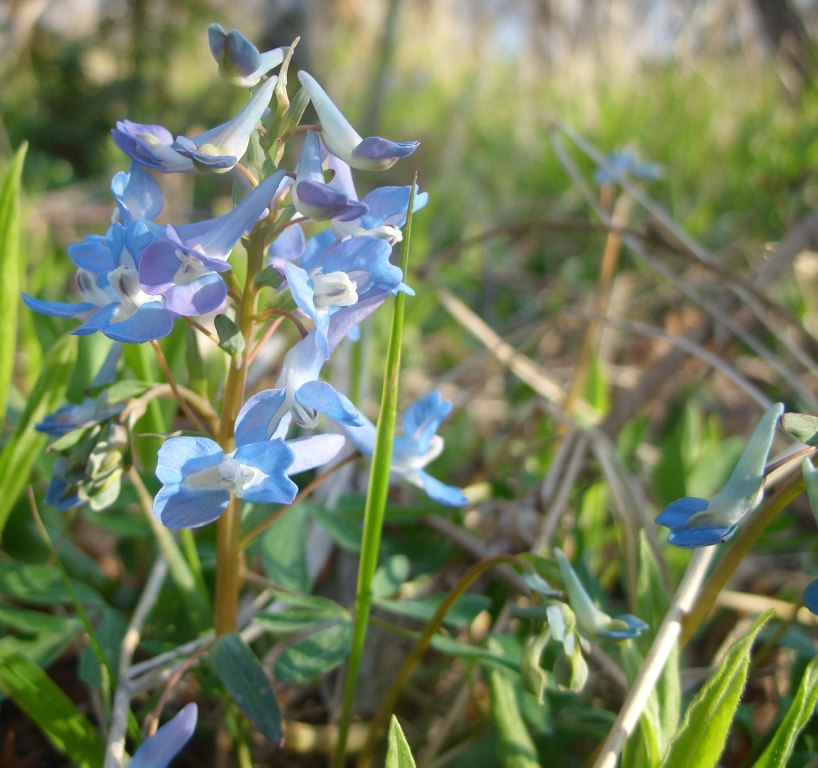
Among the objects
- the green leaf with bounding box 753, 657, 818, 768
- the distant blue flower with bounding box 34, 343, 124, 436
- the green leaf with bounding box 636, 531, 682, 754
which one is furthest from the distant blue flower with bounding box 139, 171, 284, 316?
the green leaf with bounding box 753, 657, 818, 768

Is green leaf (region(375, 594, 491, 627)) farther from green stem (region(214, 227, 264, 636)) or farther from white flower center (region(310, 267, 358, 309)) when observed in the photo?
white flower center (region(310, 267, 358, 309))

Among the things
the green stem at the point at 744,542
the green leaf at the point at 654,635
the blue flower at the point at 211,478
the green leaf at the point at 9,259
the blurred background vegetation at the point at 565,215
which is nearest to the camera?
the blue flower at the point at 211,478

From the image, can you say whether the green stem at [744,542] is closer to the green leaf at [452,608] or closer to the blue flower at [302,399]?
the green leaf at [452,608]

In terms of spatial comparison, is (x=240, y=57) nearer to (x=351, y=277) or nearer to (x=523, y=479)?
(x=351, y=277)

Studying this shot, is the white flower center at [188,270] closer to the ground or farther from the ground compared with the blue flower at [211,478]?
farther from the ground

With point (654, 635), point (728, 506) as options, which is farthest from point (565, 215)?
point (728, 506)

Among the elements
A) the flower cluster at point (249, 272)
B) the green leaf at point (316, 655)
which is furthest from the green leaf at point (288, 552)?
the flower cluster at point (249, 272)
